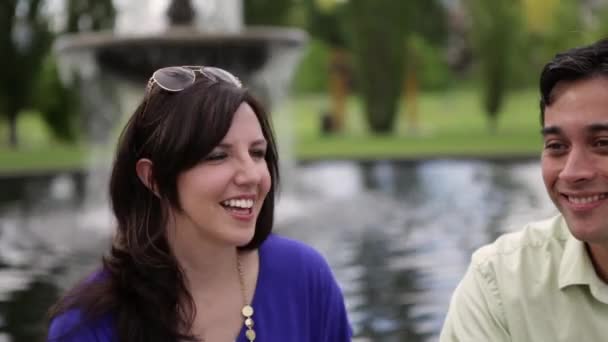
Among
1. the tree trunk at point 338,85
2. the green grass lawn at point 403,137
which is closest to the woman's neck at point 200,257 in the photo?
the green grass lawn at point 403,137

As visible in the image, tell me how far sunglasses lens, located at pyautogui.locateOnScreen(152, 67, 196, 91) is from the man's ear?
191mm

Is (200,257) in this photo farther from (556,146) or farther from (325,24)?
(325,24)

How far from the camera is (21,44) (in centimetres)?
2078

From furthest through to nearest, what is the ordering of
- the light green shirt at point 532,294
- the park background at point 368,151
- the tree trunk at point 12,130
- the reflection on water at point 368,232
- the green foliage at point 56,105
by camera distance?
1. the green foliage at point 56,105
2. the tree trunk at point 12,130
3. the park background at point 368,151
4. the reflection on water at point 368,232
5. the light green shirt at point 532,294

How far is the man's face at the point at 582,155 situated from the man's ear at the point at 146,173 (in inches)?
38.3

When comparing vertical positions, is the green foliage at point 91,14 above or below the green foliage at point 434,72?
above

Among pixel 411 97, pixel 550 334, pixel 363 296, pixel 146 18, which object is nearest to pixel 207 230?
pixel 550 334

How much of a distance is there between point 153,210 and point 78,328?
350mm

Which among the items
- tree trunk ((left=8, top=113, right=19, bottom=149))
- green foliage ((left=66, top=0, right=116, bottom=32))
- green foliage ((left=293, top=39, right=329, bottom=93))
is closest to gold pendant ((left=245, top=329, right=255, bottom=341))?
green foliage ((left=66, top=0, right=116, bottom=32))

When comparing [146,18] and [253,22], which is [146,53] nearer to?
[146,18]

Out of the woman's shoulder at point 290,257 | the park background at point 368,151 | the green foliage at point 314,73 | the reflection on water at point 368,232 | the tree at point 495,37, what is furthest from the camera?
the green foliage at point 314,73

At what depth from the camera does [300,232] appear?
9.31 meters

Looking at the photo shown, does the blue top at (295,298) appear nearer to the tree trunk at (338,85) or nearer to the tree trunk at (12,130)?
the tree trunk at (12,130)

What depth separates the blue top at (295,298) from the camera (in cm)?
239
